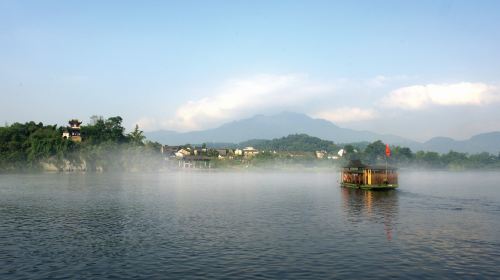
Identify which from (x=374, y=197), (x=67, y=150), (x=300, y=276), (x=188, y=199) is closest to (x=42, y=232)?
(x=300, y=276)

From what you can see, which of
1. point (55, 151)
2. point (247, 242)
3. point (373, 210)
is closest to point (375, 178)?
point (373, 210)

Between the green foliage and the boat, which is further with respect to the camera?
the green foliage

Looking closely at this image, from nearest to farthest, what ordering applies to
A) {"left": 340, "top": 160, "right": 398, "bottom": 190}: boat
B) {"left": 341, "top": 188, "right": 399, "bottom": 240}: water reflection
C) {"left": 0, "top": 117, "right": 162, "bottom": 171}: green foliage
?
{"left": 341, "top": 188, "right": 399, "bottom": 240}: water reflection < {"left": 340, "top": 160, "right": 398, "bottom": 190}: boat < {"left": 0, "top": 117, "right": 162, "bottom": 171}: green foliage

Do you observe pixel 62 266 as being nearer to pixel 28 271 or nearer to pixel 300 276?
pixel 28 271

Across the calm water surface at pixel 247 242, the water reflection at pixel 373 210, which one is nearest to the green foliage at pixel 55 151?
the calm water surface at pixel 247 242

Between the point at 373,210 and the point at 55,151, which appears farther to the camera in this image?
the point at 55,151

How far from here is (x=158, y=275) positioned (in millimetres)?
24234

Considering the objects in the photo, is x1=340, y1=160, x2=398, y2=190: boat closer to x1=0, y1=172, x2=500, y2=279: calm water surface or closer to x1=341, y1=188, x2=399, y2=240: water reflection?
x1=341, y1=188, x2=399, y2=240: water reflection

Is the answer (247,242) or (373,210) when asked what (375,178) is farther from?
(247,242)

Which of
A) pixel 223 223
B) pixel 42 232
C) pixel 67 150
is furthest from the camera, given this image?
pixel 67 150

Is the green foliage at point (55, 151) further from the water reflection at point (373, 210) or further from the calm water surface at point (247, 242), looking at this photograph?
the water reflection at point (373, 210)

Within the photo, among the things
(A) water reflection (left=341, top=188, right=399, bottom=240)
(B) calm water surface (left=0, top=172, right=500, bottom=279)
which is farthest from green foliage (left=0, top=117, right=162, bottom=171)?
(A) water reflection (left=341, top=188, right=399, bottom=240)

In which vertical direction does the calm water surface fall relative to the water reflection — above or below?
below

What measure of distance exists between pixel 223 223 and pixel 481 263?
75.7ft
